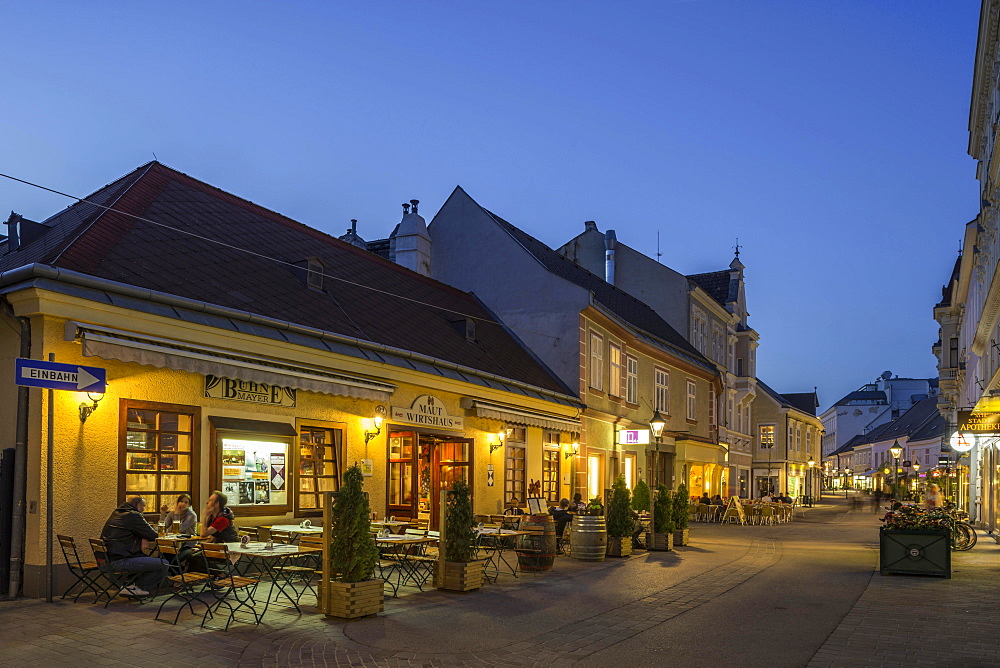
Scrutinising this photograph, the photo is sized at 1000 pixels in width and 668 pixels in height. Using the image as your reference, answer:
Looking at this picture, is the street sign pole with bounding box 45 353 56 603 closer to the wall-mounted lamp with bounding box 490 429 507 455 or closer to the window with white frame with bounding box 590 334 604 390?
the wall-mounted lamp with bounding box 490 429 507 455

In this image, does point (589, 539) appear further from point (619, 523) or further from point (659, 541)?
point (659, 541)

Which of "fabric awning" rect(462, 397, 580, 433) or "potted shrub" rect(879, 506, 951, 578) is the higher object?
"fabric awning" rect(462, 397, 580, 433)

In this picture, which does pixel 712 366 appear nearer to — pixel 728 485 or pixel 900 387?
pixel 728 485

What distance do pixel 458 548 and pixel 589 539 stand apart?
206 inches

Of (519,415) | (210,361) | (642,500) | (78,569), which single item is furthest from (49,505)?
(642,500)

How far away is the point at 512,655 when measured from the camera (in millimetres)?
8656

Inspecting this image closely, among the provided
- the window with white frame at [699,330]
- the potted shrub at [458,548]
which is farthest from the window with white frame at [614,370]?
the potted shrub at [458,548]

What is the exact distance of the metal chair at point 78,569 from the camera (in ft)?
33.9

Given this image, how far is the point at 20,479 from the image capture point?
10875 millimetres

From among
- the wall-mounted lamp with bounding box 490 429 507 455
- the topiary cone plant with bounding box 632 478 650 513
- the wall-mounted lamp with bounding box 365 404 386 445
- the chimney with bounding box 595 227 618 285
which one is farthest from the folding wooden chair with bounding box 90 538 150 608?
the chimney with bounding box 595 227 618 285

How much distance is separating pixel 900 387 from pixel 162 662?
126 meters

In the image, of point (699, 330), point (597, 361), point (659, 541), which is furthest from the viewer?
point (699, 330)

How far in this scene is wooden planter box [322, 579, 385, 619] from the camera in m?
9.91

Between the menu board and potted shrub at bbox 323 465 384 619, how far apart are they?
11.8 ft
